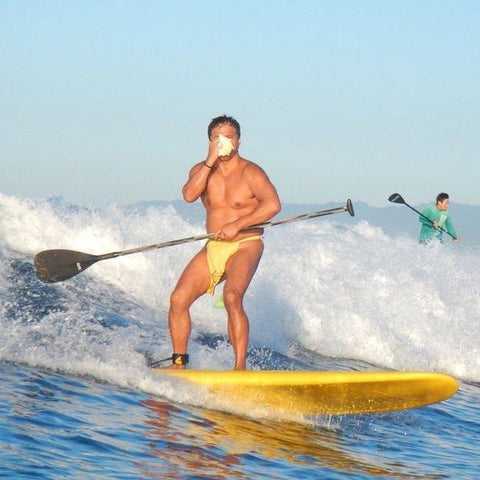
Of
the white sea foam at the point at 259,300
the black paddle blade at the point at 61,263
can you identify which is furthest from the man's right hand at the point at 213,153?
the white sea foam at the point at 259,300

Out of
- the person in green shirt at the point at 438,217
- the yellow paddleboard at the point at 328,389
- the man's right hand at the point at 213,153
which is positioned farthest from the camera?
the person in green shirt at the point at 438,217

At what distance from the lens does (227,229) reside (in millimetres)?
7871

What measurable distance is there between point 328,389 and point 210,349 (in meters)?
2.19

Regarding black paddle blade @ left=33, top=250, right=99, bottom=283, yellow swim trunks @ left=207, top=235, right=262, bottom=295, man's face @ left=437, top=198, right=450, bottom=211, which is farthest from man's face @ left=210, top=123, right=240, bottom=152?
man's face @ left=437, top=198, right=450, bottom=211

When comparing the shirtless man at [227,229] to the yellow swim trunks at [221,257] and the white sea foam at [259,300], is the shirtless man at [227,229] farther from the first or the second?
the white sea foam at [259,300]

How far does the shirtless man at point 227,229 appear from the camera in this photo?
786cm

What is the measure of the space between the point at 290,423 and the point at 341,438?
38cm

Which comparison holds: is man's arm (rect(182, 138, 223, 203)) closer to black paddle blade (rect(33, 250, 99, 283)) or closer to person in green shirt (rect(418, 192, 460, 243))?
black paddle blade (rect(33, 250, 99, 283))

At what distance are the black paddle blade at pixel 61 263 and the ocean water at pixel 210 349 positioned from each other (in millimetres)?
507

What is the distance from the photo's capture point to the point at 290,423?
7750 millimetres

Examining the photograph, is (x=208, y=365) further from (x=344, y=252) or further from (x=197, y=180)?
(x=344, y=252)

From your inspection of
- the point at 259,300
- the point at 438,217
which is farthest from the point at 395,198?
the point at 259,300

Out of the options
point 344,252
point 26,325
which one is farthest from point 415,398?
point 344,252

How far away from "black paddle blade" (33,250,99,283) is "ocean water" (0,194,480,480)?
1.66ft
